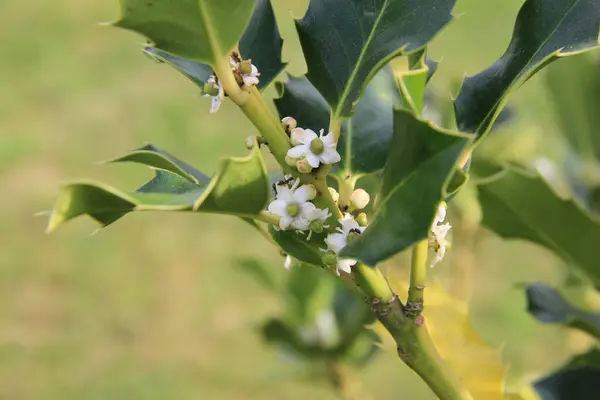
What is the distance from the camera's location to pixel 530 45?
0.45 metres

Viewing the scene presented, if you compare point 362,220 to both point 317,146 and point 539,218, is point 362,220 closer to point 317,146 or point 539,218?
point 317,146

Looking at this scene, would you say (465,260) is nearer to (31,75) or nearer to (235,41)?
(235,41)

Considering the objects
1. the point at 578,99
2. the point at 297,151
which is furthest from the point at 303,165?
the point at 578,99

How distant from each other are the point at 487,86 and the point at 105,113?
290 centimetres

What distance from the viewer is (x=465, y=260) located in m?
0.99

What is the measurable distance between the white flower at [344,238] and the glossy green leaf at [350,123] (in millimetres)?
81

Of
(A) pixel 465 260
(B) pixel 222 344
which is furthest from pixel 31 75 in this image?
(A) pixel 465 260

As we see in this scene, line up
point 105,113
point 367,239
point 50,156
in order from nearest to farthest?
point 367,239 → point 50,156 → point 105,113

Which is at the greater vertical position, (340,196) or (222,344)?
(340,196)

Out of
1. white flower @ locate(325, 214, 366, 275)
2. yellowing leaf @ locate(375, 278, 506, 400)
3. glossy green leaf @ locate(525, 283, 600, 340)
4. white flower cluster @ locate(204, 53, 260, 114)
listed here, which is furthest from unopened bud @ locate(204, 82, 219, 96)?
glossy green leaf @ locate(525, 283, 600, 340)

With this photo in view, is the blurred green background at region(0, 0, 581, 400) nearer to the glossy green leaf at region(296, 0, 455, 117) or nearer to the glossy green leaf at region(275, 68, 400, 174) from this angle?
the glossy green leaf at region(275, 68, 400, 174)

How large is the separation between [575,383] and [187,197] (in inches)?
16.1

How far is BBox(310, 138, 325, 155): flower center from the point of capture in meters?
0.39

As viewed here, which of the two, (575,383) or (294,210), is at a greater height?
(294,210)
